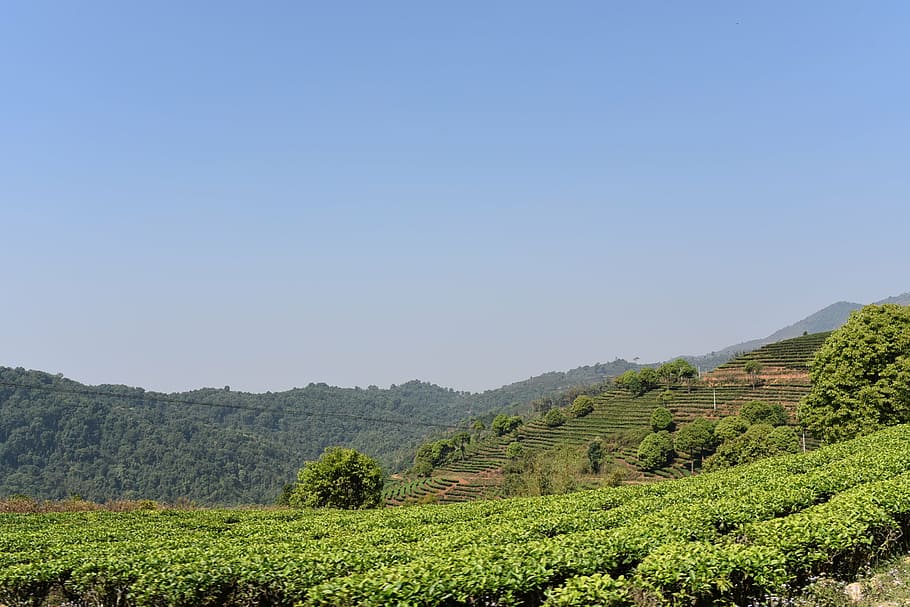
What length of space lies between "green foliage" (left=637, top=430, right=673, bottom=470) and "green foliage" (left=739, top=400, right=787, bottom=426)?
9032mm

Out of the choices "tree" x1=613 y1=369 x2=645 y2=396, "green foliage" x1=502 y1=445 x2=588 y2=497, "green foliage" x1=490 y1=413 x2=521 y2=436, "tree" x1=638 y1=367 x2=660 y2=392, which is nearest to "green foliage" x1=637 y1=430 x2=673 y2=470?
"green foliage" x1=502 y1=445 x2=588 y2=497

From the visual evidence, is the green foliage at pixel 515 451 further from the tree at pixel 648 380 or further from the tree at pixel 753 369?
the tree at pixel 753 369

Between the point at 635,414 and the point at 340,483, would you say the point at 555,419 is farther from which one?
the point at 340,483

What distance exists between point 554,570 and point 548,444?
291ft

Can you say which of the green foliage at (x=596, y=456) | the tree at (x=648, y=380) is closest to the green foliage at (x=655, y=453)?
the green foliage at (x=596, y=456)

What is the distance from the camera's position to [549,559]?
24.1ft

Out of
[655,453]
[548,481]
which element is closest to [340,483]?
[548,481]

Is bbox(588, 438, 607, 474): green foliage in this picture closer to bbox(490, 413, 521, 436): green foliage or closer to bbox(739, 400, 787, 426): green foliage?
bbox(739, 400, 787, 426): green foliage

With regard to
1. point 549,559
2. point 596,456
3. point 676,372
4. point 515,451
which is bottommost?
point 515,451

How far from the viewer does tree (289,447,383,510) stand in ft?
112

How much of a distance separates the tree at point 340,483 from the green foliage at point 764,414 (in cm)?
4491

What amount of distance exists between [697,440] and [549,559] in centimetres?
6379

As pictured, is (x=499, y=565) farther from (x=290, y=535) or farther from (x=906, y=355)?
(x=906, y=355)

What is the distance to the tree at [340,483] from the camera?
112 feet
